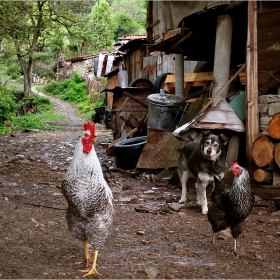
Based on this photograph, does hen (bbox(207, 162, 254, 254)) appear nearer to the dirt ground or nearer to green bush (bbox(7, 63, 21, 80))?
the dirt ground

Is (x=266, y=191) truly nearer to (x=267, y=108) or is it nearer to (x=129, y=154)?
(x=267, y=108)

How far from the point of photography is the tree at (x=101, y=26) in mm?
50938

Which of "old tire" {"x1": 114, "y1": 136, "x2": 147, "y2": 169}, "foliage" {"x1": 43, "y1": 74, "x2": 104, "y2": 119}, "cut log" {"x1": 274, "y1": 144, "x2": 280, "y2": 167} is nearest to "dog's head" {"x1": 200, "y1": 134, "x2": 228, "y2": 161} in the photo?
"cut log" {"x1": 274, "y1": 144, "x2": 280, "y2": 167}

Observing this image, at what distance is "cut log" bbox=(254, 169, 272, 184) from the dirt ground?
1.63ft

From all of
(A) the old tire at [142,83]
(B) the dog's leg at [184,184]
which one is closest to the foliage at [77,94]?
(A) the old tire at [142,83]

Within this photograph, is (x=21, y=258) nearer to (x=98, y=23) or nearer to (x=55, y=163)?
(x=55, y=163)

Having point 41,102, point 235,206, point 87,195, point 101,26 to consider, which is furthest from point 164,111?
point 101,26

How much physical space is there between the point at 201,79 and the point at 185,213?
5.03m

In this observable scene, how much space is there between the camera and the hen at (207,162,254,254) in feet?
16.9

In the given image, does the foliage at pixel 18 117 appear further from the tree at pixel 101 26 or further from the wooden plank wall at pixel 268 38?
the tree at pixel 101 26

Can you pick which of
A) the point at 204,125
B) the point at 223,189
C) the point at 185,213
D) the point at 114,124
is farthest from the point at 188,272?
the point at 114,124

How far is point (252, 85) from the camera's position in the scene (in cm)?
794

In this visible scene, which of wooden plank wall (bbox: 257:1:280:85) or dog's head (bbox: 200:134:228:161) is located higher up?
wooden plank wall (bbox: 257:1:280:85)

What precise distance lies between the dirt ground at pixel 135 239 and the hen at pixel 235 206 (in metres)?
0.32
